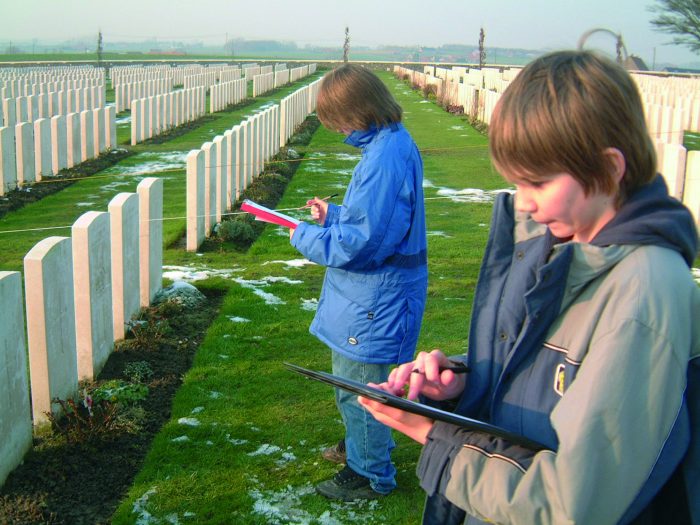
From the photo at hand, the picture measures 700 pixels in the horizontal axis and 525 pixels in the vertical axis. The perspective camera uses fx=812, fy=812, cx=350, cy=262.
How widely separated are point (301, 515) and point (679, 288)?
232 cm

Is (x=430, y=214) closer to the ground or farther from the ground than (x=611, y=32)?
closer to the ground

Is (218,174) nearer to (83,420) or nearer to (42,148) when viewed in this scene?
(42,148)

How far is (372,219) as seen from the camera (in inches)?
117

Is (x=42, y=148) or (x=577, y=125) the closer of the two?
(x=577, y=125)

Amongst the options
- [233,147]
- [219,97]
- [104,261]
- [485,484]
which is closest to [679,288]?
[485,484]

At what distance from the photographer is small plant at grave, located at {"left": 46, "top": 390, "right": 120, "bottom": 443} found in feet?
11.6

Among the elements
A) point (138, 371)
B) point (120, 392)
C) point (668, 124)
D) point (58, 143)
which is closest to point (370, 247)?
point (120, 392)

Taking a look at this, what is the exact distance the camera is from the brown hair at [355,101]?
10.1 ft

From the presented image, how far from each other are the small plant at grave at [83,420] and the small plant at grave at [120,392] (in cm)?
12

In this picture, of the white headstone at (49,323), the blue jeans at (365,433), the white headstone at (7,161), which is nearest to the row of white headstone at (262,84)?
the white headstone at (7,161)

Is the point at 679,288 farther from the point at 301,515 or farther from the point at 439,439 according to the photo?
the point at 301,515

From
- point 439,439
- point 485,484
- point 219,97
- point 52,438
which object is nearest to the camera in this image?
point 485,484

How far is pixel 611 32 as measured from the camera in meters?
1.67

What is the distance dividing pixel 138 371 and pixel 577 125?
11.6ft
